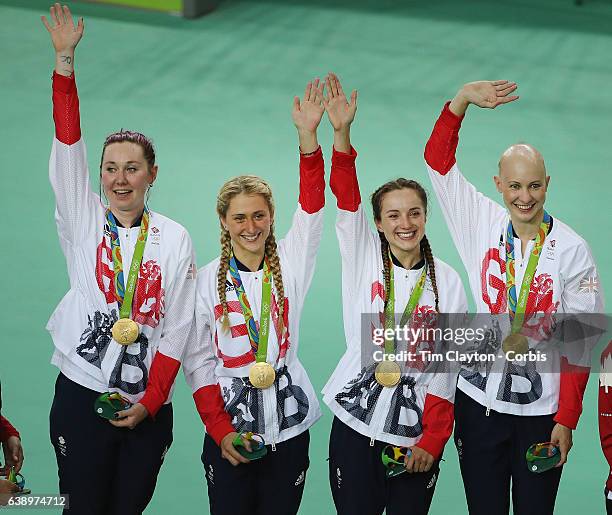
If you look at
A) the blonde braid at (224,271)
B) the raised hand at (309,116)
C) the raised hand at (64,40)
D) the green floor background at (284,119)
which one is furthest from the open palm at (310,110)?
the green floor background at (284,119)

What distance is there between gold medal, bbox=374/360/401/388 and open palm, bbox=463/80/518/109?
1.08 meters

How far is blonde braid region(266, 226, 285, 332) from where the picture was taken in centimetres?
485

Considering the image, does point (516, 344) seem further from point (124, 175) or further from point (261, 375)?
point (124, 175)

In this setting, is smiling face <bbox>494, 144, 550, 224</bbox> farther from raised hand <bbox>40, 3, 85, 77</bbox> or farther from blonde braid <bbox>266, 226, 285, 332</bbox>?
raised hand <bbox>40, 3, 85, 77</bbox>

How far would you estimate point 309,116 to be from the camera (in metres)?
4.86

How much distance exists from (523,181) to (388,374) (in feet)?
3.03

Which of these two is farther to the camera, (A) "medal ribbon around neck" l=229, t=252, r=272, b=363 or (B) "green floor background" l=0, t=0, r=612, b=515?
(B) "green floor background" l=0, t=0, r=612, b=515

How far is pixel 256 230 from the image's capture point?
15.9ft

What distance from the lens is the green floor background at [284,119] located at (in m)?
6.96

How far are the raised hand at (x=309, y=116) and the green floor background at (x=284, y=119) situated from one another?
7.23 ft

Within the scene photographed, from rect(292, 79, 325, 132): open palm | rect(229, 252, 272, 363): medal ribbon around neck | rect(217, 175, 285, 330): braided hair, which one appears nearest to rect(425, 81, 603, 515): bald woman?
rect(292, 79, 325, 132): open palm

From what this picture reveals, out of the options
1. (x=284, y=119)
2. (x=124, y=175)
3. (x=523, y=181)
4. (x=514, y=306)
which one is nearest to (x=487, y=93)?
(x=523, y=181)

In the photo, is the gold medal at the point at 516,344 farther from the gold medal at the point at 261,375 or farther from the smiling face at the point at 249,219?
the smiling face at the point at 249,219

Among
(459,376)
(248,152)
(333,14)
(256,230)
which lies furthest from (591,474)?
(333,14)
